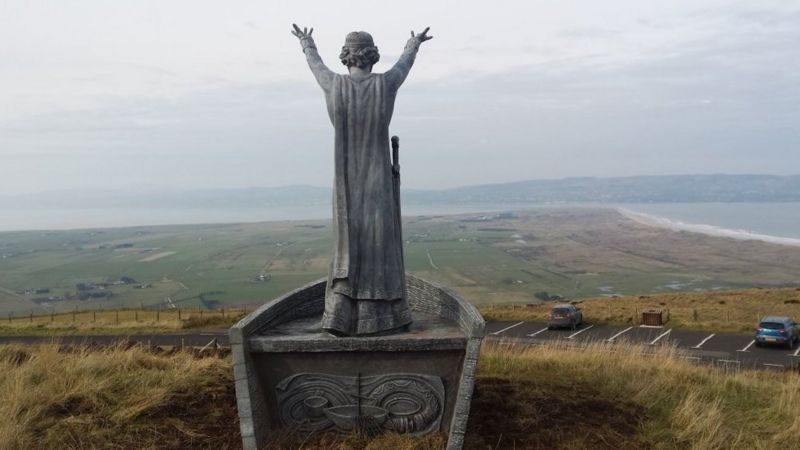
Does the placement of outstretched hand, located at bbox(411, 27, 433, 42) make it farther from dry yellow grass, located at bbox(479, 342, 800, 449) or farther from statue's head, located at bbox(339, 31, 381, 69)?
dry yellow grass, located at bbox(479, 342, 800, 449)

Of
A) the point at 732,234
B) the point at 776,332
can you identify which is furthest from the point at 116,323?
the point at 732,234

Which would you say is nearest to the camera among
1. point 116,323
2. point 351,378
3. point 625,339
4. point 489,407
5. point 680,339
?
point 351,378

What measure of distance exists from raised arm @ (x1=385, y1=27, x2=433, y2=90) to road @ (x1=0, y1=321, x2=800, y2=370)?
13271 millimetres

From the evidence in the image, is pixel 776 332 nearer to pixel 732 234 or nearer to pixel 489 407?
pixel 489 407

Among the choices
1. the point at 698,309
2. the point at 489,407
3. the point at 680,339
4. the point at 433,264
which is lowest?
the point at 433,264

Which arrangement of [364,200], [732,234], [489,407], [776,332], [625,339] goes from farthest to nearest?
[732,234], [625,339], [776,332], [489,407], [364,200]

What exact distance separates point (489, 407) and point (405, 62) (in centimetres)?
492

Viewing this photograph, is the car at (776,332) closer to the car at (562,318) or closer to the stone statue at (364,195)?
the car at (562,318)

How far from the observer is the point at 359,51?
8.00 metres

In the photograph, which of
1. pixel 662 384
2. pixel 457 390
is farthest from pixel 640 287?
pixel 457 390

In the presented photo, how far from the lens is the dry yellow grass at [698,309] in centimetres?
2760

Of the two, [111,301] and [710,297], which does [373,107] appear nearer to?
[710,297]

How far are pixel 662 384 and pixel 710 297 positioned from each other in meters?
27.2

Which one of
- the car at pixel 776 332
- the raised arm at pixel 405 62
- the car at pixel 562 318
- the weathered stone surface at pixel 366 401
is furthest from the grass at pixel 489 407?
the car at pixel 562 318
